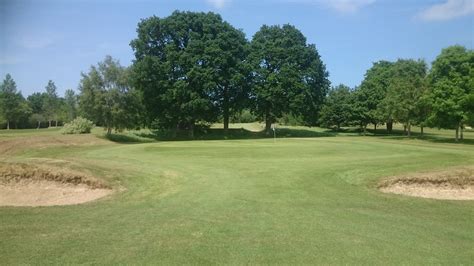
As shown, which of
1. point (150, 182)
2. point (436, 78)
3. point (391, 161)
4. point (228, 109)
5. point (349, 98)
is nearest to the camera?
point (150, 182)

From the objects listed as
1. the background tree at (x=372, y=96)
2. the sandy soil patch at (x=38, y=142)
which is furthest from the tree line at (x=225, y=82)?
the sandy soil patch at (x=38, y=142)

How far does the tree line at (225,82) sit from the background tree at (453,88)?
11cm

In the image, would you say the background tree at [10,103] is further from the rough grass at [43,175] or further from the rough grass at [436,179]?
the rough grass at [436,179]

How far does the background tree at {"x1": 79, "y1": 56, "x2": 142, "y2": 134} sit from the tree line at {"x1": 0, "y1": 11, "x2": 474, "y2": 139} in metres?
0.12

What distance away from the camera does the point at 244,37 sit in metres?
64.1

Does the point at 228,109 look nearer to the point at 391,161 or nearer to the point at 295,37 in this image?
the point at 295,37

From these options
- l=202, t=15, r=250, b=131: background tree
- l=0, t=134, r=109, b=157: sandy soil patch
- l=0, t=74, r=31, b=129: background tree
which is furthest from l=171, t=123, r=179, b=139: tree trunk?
l=0, t=74, r=31, b=129: background tree

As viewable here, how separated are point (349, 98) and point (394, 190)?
6568 cm

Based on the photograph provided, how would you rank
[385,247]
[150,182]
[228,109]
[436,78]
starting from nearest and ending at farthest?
1. [385,247]
2. [150,182]
3. [436,78]
4. [228,109]

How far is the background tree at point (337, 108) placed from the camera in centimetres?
8196

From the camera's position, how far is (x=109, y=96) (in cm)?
4928

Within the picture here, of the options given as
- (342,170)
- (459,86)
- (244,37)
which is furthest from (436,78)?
(342,170)

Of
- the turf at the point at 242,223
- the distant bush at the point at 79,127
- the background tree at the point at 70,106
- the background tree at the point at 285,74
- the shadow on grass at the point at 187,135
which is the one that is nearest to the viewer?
the turf at the point at 242,223

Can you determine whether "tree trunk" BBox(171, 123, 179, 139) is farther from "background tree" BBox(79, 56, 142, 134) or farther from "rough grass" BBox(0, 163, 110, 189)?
"rough grass" BBox(0, 163, 110, 189)
